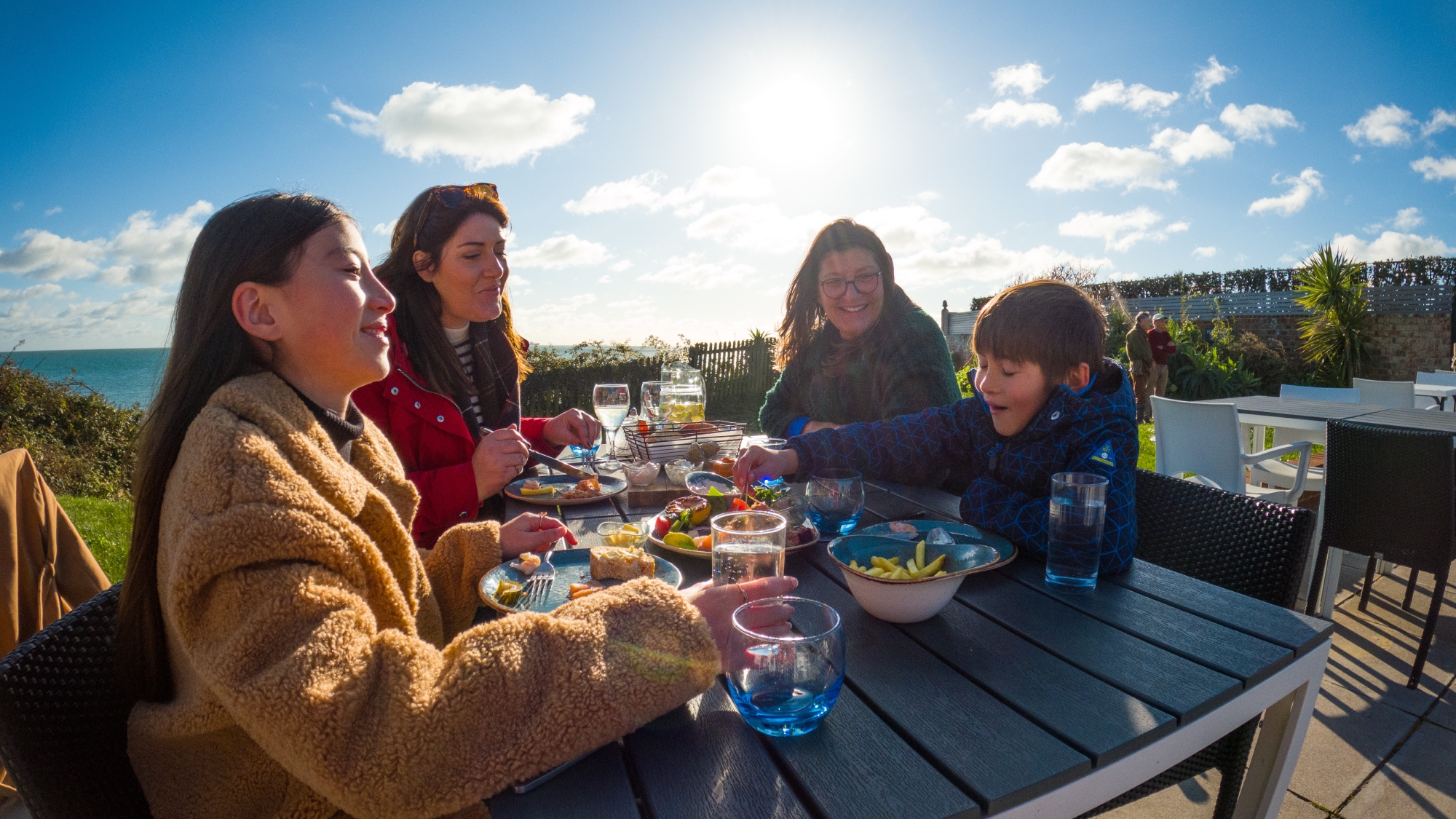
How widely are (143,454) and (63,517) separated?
1.31 m

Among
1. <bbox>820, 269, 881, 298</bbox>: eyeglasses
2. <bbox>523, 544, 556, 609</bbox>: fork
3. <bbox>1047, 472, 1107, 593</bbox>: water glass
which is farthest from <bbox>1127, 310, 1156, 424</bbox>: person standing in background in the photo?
<bbox>523, 544, 556, 609</bbox>: fork

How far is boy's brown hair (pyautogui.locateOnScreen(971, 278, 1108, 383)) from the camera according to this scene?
1.78 m

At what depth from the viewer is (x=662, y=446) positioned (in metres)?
2.61

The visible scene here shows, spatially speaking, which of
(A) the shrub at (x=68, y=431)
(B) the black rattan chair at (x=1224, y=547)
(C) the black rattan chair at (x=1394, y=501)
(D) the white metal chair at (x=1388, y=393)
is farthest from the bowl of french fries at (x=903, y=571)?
(A) the shrub at (x=68, y=431)

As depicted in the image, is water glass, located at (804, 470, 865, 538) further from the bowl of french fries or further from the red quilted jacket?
the red quilted jacket

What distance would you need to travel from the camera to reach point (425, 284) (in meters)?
2.68

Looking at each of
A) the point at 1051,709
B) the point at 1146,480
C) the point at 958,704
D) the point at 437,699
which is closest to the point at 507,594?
the point at 437,699

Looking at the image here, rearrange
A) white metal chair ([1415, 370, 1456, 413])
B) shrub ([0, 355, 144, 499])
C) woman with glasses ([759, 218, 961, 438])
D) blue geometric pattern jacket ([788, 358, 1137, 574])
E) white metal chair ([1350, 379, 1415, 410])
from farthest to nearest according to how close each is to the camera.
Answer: shrub ([0, 355, 144, 499]), white metal chair ([1415, 370, 1456, 413]), white metal chair ([1350, 379, 1415, 410]), woman with glasses ([759, 218, 961, 438]), blue geometric pattern jacket ([788, 358, 1137, 574])

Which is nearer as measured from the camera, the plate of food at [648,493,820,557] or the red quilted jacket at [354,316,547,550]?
the plate of food at [648,493,820,557]

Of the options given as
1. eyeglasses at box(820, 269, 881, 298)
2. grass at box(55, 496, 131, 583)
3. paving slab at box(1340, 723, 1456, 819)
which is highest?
eyeglasses at box(820, 269, 881, 298)

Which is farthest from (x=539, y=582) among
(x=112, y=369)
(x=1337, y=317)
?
(x=112, y=369)

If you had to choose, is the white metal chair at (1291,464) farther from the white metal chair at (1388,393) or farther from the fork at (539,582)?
the fork at (539,582)

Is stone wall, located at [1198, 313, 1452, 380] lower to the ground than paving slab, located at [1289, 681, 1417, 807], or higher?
higher

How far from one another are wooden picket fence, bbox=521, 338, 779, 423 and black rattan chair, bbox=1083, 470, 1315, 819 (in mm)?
9089
